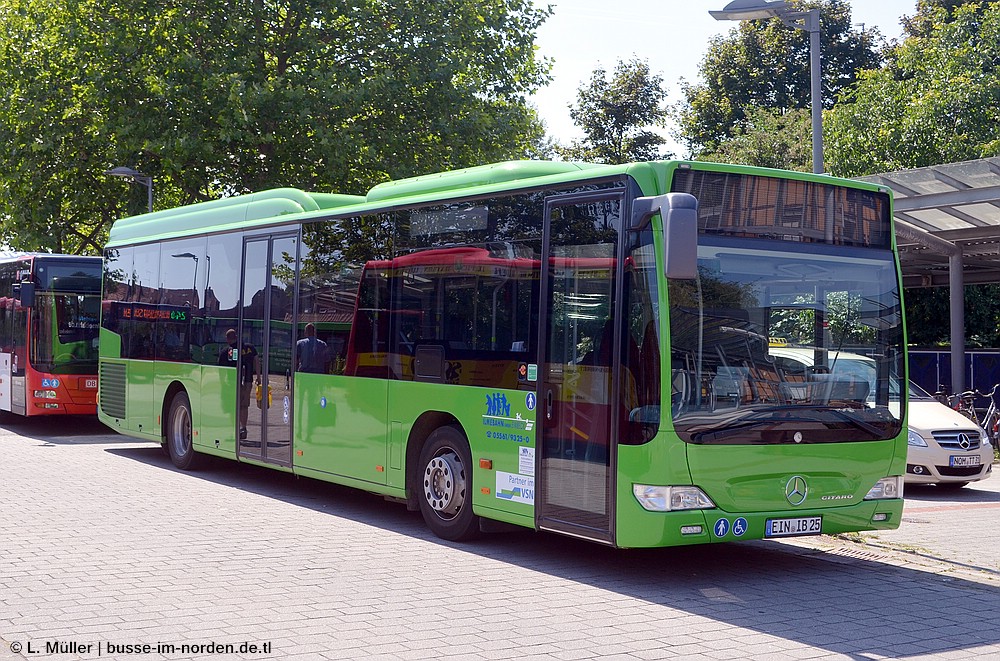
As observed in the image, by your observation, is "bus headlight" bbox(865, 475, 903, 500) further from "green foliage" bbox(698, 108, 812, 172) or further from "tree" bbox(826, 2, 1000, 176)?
"green foliage" bbox(698, 108, 812, 172)

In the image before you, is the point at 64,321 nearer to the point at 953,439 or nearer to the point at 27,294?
the point at 27,294

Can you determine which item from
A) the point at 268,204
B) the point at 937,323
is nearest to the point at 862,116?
the point at 937,323

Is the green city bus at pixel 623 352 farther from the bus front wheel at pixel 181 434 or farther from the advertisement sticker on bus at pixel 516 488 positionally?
the bus front wheel at pixel 181 434

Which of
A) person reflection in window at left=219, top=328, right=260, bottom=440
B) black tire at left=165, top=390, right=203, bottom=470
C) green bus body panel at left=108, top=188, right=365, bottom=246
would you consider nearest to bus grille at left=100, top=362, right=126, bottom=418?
black tire at left=165, top=390, right=203, bottom=470

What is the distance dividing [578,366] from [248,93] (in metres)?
20.7

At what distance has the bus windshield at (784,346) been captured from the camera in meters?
8.43

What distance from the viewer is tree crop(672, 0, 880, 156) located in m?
51.1

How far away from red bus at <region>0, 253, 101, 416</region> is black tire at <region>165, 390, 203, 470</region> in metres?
5.43

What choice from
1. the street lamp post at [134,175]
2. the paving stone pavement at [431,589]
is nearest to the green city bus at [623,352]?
the paving stone pavement at [431,589]

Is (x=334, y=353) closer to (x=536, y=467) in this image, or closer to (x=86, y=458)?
(x=536, y=467)

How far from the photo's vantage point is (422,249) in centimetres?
1089

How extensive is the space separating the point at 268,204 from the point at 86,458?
531cm

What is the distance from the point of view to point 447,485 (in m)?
10.5

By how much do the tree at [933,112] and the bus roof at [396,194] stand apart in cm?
2306
